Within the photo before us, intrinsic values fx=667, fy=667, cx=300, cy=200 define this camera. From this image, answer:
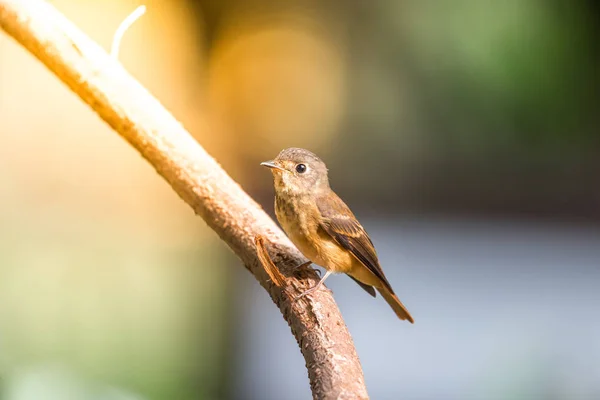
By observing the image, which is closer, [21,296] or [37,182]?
[21,296]

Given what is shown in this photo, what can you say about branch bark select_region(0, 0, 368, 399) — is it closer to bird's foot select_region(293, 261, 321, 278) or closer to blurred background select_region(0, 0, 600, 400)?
bird's foot select_region(293, 261, 321, 278)

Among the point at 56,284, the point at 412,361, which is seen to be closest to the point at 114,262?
the point at 56,284

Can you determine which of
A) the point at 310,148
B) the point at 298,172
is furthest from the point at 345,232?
the point at 310,148

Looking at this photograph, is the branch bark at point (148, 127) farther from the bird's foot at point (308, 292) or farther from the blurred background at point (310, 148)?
the blurred background at point (310, 148)

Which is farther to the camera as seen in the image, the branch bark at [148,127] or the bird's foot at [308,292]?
the branch bark at [148,127]

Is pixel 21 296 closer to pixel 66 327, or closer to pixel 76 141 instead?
pixel 66 327

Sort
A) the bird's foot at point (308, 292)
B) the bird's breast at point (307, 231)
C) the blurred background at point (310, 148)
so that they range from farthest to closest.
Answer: the blurred background at point (310, 148), the bird's breast at point (307, 231), the bird's foot at point (308, 292)

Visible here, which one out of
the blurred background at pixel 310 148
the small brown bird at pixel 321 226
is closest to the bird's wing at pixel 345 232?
the small brown bird at pixel 321 226
